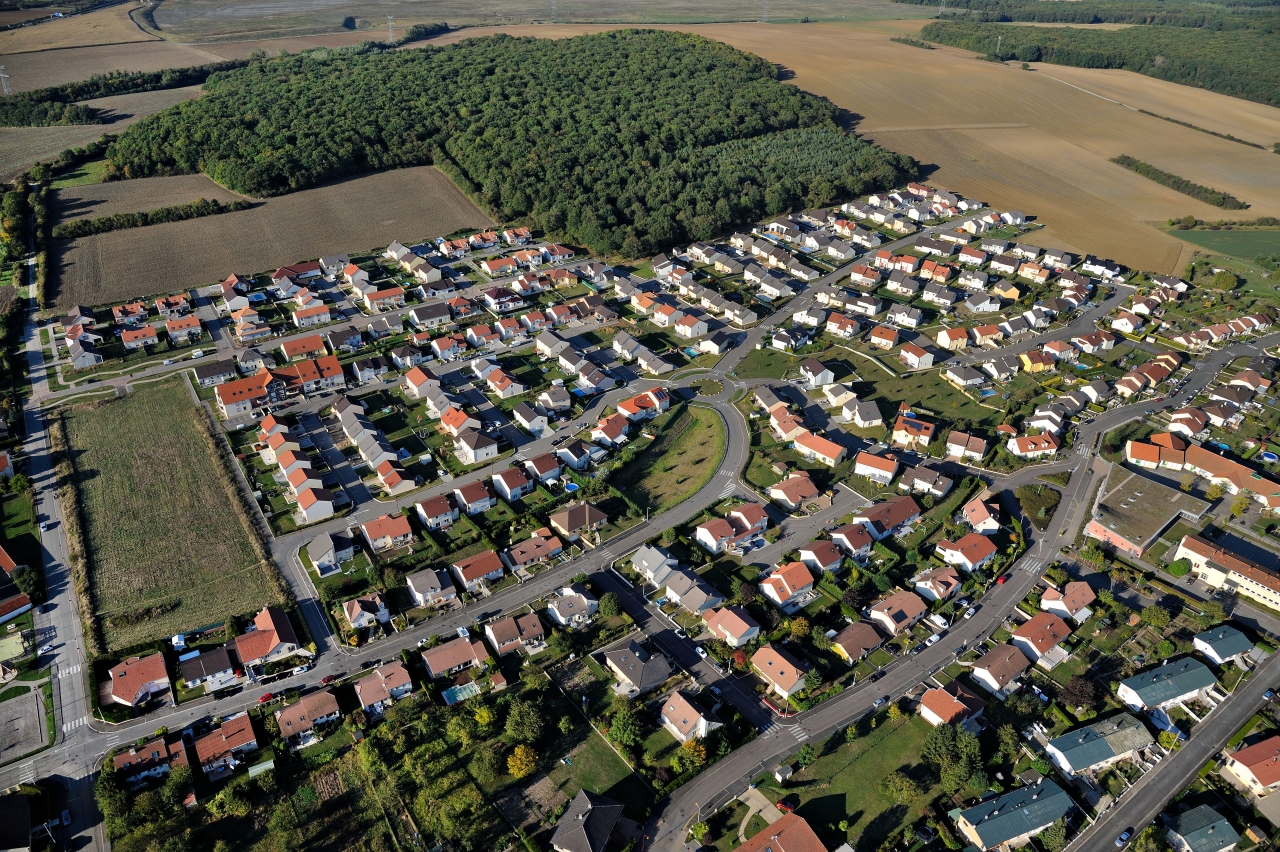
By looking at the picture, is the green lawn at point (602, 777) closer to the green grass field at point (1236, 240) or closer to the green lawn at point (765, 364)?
the green lawn at point (765, 364)

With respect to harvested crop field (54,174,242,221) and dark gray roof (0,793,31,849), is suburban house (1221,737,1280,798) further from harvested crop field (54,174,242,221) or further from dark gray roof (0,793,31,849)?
harvested crop field (54,174,242,221)

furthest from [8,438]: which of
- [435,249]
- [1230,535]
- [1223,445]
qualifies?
[1223,445]

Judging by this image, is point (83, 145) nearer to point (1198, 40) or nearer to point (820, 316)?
point (820, 316)

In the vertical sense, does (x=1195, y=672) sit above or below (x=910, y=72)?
below

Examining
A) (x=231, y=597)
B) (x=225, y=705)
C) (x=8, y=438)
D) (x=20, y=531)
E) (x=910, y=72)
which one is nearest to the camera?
(x=225, y=705)

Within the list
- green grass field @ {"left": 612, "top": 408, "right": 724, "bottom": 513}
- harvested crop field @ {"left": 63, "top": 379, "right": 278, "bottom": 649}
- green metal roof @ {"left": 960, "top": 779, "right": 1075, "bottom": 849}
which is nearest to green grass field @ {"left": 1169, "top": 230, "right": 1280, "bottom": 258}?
green grass field @ {"left": 612, "top": 408, "right": 724, "bottom": 513}
